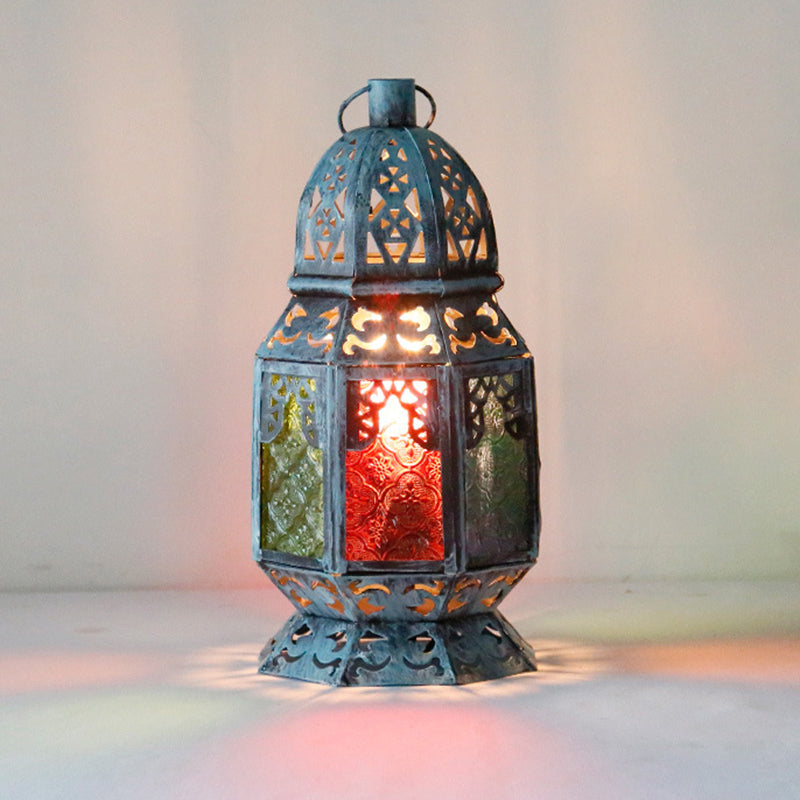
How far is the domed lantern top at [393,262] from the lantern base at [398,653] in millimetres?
495

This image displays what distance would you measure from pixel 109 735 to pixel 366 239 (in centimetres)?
96

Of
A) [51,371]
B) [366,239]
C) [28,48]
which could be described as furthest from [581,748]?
[28,48]

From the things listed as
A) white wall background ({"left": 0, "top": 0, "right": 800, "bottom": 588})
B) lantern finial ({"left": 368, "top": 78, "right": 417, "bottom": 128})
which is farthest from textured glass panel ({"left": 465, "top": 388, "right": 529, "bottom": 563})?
white wall background ({"left": 0, "top": 0, "right": 800, "bottom": 588})

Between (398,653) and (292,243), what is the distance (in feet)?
3.80

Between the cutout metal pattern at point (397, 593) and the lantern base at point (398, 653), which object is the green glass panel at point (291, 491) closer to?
the cutout metal pattern at point (397, 593)

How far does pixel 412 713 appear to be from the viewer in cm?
320

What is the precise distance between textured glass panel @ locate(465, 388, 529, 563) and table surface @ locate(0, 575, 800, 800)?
0.25 metres

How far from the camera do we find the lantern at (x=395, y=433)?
3312 millimetres

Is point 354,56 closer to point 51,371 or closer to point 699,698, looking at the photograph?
point 51,371

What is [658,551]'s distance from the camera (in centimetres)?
431

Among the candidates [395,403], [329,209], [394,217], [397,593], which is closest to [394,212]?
[394,217]

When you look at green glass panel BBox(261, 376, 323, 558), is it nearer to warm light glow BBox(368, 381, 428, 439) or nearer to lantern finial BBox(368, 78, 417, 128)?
warm light glow BBox(368, 381, 428, 439)

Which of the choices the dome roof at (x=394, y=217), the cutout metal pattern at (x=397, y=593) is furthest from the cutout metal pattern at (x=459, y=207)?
the cutout metal pattern at (x=397, y=593)

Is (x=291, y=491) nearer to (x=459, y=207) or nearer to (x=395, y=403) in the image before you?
(x=395, y=403)
